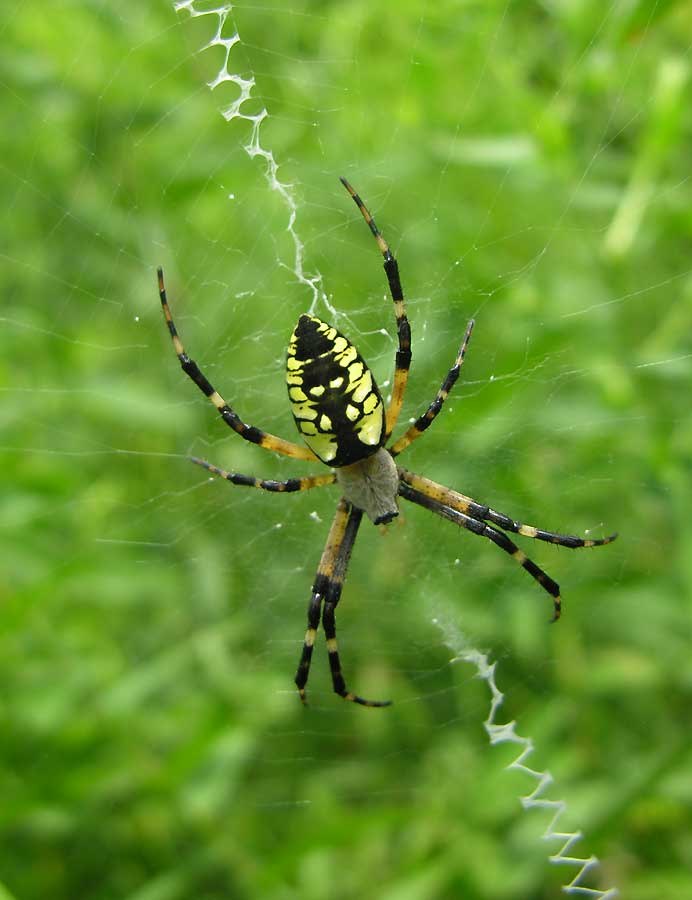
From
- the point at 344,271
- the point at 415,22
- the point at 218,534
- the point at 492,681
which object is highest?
the point at 415,22

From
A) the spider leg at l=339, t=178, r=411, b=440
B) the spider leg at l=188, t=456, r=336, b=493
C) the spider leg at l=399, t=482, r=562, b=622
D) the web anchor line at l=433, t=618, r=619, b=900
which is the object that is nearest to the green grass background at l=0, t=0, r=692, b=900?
the web anchor line at l=433, t=618, r=619, b=900

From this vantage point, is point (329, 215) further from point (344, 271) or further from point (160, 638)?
point (160, 638)

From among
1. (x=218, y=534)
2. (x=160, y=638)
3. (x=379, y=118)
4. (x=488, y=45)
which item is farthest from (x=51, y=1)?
(x=160, y=638)

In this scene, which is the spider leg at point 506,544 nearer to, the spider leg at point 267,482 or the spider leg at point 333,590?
the spider leg at point 333,590

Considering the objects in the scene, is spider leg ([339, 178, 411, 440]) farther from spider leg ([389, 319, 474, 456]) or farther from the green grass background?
the green grass background

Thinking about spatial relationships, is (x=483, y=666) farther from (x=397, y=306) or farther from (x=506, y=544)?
(x=397, y=306)

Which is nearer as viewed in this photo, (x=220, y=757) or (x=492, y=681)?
(x=220, y=757)

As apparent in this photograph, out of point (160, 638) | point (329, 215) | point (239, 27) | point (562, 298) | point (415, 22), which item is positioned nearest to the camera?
point (562, 298)
